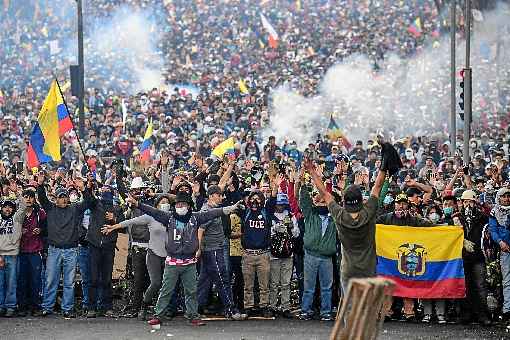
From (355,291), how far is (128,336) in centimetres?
639

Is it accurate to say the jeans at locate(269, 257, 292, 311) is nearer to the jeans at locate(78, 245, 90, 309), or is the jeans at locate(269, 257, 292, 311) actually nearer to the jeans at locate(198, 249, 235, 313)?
the jeans at locate(198, 249, 235, 313)

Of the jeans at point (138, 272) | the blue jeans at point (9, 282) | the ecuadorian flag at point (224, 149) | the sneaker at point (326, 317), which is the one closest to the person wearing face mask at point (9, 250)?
the blue jeans at point (9, 282)

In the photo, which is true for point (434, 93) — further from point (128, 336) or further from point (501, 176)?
point (128, 336)

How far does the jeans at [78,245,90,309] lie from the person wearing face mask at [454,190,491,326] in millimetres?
4402

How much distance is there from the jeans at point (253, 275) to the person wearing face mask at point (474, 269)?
7.45 ft

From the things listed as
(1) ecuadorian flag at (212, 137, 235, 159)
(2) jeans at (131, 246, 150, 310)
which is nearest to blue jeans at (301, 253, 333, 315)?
(2) jeans at (131, 246, 150, 310)

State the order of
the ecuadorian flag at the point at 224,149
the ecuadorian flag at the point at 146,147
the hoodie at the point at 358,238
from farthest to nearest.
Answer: the ecuadorian flag at the point at 146,147
the ecuadorian flag at the point at 224,149
the hoodie at the point at 358,238

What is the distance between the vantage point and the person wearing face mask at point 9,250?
13.3 metres

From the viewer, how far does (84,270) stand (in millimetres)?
13586

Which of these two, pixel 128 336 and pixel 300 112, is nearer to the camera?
pixel 128 336

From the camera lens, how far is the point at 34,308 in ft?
44.5

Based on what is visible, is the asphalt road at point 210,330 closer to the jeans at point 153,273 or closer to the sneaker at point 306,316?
the sneaker at point 306,316

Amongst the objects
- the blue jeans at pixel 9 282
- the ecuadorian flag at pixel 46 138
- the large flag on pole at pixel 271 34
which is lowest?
the blue jeans at pixel 9 282

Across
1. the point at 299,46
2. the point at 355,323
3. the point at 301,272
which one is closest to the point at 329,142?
the point at 301,272
